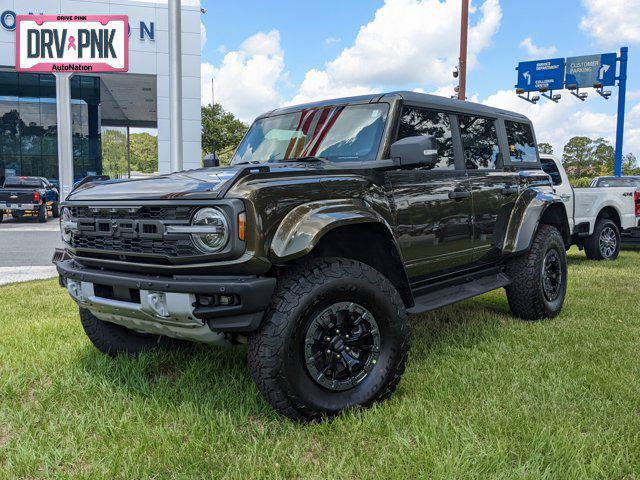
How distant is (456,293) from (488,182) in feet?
3.26

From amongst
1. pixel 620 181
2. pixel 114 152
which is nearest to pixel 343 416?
pixel 620 181

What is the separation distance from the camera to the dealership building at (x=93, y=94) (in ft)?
76.3

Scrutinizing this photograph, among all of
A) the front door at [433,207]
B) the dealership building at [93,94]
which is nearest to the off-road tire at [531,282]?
the front door at [433,207]

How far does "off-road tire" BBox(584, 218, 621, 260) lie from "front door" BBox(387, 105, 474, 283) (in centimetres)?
629

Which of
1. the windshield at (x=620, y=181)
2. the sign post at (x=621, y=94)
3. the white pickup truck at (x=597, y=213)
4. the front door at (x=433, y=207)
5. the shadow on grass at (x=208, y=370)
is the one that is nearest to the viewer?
the shadow on grass at (x=208, y=370)

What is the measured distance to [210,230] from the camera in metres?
2.64

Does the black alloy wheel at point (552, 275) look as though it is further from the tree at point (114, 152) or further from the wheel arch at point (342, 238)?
the tree at point (114, 152)

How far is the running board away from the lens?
3.65 metres

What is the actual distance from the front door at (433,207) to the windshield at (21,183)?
63.9ft

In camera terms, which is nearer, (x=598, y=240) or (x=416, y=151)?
(x=416, y=151)

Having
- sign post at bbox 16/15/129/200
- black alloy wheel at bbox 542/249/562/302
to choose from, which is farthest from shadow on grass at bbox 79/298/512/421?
sign post at bbox 16/15/129/200

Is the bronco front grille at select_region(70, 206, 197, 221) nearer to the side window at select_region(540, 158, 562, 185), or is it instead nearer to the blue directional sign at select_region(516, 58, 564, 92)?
the side window at select_region(540, 158, 562, 185)

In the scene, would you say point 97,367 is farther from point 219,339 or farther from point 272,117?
point 272,117

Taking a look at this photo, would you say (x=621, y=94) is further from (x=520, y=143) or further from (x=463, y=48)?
(x=520, y=143)
